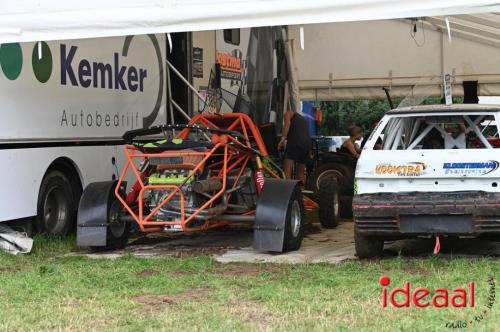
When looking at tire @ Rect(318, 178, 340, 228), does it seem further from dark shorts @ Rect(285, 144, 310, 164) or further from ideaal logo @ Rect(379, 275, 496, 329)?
A: ideaal logo @ Rect(379, 275, 496, 329)

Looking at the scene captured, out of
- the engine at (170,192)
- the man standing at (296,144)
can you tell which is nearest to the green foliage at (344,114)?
the man standing at (296,144)

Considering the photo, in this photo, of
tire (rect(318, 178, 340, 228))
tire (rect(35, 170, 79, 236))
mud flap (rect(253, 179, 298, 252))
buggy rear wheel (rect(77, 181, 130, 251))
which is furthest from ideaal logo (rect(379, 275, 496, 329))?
tire (rect(318, 178, 340, 228))

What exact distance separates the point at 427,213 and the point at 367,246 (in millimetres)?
773

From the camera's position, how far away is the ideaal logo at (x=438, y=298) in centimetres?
550

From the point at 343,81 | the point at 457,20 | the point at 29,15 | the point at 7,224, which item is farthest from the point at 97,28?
the point at 343,81

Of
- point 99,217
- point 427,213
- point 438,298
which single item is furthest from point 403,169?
point 99,217

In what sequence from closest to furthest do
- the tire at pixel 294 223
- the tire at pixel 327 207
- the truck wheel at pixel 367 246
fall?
the truck wheel at pixel 367 246, the tire at pixel 294 223, the tire at pixel 327 207

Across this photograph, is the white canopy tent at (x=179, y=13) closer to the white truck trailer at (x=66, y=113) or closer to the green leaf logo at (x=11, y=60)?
the white truck trailer at (x=66, y=113)

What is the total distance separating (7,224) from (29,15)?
267 centimetres

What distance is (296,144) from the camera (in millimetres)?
12727

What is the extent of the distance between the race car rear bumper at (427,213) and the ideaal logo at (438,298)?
2.98ft

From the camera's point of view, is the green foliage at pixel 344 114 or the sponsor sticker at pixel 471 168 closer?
the sponsor sticker at pixel 471 168

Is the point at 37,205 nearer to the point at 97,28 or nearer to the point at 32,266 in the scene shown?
the point at 32,266

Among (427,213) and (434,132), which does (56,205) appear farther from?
(427,213)
